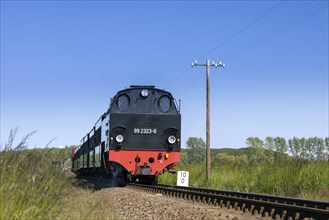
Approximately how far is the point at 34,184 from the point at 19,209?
0.43 m

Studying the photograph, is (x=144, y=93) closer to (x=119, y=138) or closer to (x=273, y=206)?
(x=119, y=138)

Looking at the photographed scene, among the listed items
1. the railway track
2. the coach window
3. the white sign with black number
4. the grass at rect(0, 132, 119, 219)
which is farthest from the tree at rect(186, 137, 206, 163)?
the grass at rect(0, 132, 119, 219)

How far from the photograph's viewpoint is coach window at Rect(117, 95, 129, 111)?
1780 cm

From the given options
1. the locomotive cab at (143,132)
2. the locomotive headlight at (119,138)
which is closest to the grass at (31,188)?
the locomotive headlight at (119,138)

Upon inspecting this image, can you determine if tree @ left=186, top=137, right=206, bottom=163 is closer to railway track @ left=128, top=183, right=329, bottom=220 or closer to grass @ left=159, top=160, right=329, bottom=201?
grass @ left=159, top=160, right=329, bottom=201

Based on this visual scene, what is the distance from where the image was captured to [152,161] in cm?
1772

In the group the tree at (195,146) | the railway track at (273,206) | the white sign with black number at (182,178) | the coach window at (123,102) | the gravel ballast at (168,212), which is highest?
the tree at (195,146)

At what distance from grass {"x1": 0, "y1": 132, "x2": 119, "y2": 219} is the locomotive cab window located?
10510 mm

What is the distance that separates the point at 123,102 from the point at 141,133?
4.70 ft

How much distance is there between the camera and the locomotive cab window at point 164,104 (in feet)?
60.0

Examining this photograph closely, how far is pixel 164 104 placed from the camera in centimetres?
1836

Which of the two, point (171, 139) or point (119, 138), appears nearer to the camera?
point (119, 138)

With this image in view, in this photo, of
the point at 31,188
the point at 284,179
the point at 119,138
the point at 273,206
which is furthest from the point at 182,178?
the point at 31,188

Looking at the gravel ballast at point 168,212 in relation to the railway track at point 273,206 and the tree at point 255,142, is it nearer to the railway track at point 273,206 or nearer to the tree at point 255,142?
the railway track at point 273,206
